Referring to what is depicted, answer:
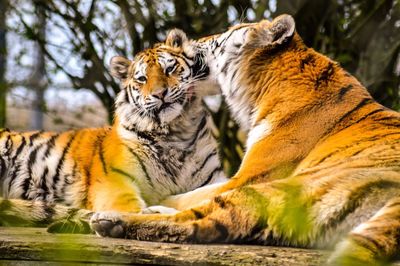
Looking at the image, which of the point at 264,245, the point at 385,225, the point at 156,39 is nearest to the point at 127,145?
the point at 156,39

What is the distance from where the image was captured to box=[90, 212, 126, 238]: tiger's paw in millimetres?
2580

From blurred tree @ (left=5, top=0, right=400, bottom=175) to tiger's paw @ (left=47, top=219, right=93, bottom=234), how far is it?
2098 mm

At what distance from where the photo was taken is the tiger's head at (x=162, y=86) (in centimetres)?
385

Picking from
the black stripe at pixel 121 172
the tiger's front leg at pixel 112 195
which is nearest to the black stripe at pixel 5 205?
the tiger's front leg at pixel 112 195

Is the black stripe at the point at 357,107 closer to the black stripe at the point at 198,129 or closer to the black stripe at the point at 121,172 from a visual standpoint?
the black stripe at the point at 198,129

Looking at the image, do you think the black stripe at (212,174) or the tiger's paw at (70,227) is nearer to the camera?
the tiger's paw at (70,227)

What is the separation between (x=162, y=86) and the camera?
382 centimetres

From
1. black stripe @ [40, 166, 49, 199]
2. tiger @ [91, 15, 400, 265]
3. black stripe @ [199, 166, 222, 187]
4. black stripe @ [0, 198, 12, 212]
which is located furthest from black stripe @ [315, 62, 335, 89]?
black stripe @ [40, 166, 49, 199]

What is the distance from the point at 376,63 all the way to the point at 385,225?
9.53 ft

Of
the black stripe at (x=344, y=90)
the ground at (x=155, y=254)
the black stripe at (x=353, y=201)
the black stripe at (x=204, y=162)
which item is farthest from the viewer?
the black stripe at (x=204, y=162)

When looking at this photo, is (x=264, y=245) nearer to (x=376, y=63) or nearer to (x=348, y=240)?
(x=348, y=240)

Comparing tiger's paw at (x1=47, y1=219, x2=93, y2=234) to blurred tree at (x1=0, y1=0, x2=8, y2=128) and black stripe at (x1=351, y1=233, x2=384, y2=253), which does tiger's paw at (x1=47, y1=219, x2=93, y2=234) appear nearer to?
black stripe at (x1=351, y1=233, x2=384, y2=253)

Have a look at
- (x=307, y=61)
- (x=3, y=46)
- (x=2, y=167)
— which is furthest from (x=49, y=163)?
(x=307, y=61)

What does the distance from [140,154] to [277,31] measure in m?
0.91
